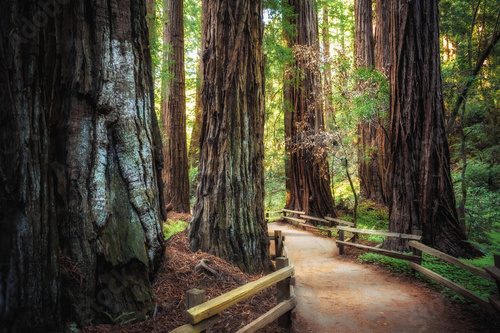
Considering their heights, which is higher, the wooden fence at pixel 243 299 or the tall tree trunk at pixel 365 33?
the tall tree trunk at pixel 365 33

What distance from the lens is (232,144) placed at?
221 inches

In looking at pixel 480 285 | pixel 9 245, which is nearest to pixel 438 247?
pixel 480 285

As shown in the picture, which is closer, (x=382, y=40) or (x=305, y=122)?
(x=305, y=122)

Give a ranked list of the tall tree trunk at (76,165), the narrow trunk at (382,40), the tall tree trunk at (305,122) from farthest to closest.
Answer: the narrow trunk at (382,40) < the tall tree trunk at (305,122) < the tall tree trunk at (76,165)

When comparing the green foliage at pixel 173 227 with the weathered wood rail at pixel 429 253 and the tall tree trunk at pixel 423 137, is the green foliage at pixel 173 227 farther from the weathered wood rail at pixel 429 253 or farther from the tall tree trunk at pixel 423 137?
the tall tree trunk at pixel 423 137

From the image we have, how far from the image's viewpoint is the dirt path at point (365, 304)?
5020 millimetres

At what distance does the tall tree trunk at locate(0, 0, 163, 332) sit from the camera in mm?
2389

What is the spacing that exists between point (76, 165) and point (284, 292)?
305cm

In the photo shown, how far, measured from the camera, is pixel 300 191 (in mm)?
14844

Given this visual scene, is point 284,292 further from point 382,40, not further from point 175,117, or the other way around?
point 382,40

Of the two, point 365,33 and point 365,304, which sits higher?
point 365,33

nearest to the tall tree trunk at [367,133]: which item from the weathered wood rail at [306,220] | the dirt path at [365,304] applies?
the weathered wood rail at [306,220]

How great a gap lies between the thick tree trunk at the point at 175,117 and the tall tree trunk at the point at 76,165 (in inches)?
297

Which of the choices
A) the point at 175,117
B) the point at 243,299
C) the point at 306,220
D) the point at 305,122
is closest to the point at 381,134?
the point at 305,122
